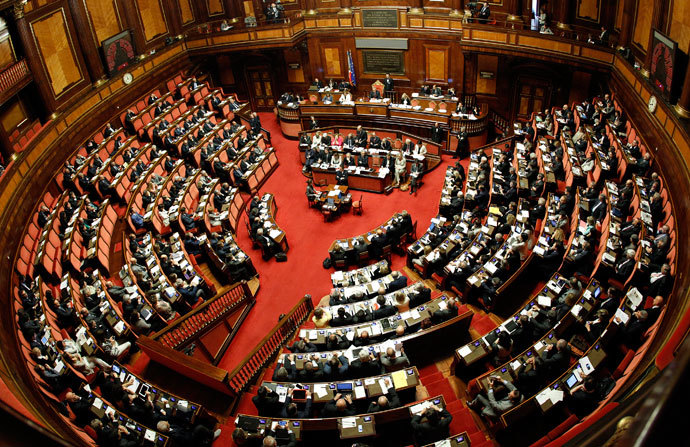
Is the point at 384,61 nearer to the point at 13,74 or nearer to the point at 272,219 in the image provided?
the point at 272,219

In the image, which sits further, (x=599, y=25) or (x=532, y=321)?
(x=599, y=25)

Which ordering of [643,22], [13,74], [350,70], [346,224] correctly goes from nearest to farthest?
1. [643,22]
2. [13,74]
3. [346,224]
4. [350,70]

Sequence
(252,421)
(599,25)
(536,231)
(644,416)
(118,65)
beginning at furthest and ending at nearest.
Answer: (118,65)
(599,25)
(536,231)
(252,421)
(644,416)

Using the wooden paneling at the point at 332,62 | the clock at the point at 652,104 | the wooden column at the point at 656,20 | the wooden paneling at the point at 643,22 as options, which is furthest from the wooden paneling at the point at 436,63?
the clock at the point at 652,104

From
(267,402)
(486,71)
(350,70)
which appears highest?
(350,70)

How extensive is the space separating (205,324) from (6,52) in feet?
33.5

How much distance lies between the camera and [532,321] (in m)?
8.70

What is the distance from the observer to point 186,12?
69.8ft

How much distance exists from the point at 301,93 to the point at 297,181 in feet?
22.5

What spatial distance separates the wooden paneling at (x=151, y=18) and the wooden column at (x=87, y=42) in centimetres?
304

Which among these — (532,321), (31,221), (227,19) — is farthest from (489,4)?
(31,221)

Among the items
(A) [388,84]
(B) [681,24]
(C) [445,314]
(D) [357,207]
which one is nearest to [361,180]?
(D) [357,207]

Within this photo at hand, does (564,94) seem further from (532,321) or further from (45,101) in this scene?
(45,101)

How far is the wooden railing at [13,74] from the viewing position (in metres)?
12.5
